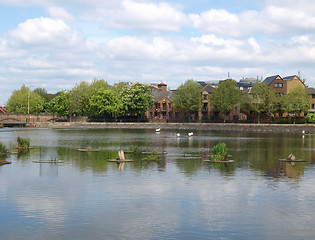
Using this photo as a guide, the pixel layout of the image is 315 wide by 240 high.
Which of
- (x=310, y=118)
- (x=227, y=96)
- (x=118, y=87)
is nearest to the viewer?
(x=310, y=118)

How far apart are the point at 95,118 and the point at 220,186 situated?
141m

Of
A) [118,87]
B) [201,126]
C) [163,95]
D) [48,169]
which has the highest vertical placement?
[118,87]

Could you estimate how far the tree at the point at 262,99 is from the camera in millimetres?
146875

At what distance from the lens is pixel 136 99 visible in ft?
530

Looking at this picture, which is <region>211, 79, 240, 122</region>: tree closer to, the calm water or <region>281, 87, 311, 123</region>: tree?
<region>281, 87, 311, 123</region>: tree

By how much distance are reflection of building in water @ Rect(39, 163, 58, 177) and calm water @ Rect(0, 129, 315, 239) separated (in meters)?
0.08

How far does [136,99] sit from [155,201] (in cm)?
13704

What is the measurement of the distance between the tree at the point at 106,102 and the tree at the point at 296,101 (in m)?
58.5

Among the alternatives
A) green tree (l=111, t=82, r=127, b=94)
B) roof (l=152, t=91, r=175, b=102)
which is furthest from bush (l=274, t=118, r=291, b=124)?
green tree (l=111, t=82, r=127, b=94)

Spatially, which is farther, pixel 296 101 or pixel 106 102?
pixel 106 102

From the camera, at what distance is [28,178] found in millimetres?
33312

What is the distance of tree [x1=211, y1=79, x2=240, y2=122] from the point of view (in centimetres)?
15150

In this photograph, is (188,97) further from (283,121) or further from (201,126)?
(283,121)

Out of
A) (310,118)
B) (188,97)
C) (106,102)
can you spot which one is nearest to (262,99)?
(310,118)
